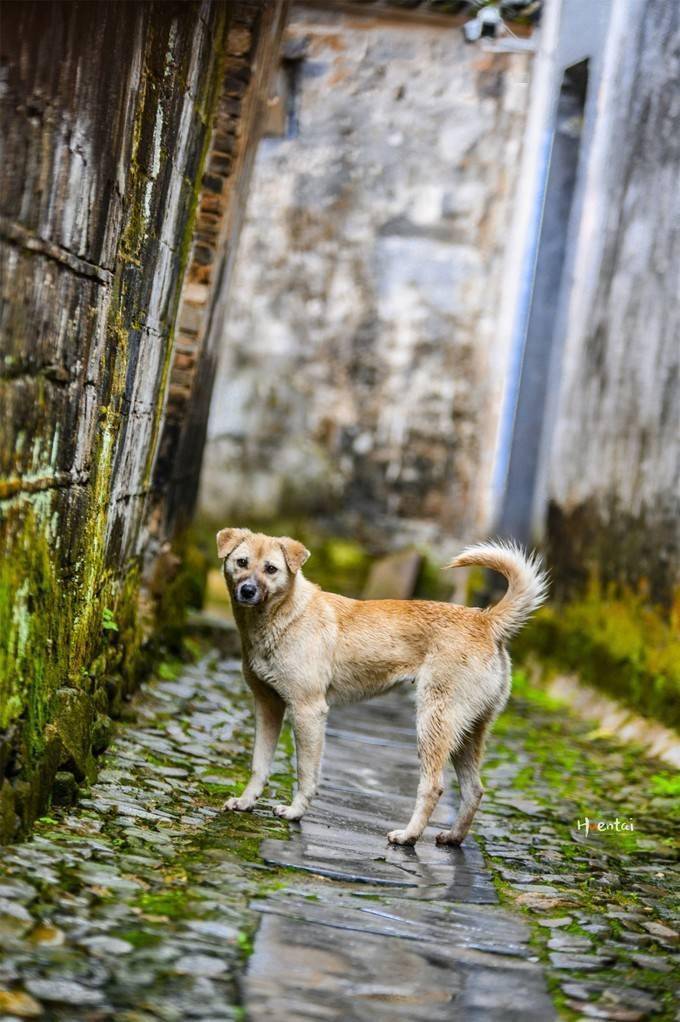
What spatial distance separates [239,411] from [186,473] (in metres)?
A: 5.98

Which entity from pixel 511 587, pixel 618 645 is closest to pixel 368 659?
pixel 511 587

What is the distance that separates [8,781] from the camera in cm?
412

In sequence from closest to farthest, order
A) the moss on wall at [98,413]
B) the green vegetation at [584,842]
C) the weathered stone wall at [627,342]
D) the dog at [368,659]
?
the moss on wall at [98,413]
the green vegetation at [584,842]
the dog at [368,659]
the weathered stone wall at [627,342]

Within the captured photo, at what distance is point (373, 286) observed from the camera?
570 inches

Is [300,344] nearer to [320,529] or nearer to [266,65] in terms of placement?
[320,529]

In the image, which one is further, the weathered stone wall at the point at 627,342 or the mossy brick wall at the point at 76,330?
the weathered stone wall at the point at 627,342

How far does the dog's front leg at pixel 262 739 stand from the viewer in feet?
17.5

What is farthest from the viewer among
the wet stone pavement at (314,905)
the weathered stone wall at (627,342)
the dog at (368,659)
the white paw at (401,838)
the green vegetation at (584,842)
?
the weathered stone wall at (627,342)

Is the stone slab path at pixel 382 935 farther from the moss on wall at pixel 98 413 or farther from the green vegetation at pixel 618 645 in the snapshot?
the green vegetation at pixel 618 645

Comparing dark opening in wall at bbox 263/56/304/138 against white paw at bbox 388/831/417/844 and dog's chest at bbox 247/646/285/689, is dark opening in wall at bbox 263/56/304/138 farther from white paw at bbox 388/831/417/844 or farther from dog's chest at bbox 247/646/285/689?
white paw at bbox 388/831/417/844

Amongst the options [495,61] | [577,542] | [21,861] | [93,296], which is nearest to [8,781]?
[21,861]

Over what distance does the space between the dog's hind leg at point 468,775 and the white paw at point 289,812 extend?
591mm

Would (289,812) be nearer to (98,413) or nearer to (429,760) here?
(429,760)

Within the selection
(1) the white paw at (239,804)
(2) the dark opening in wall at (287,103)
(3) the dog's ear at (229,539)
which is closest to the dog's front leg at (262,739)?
(1) the white paw at (239,804)
